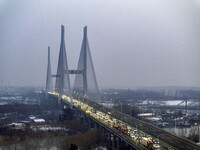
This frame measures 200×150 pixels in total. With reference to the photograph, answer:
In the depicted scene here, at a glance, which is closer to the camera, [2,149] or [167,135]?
[167,135]

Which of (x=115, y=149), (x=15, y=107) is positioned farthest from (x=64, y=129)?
(x=15, y=107)

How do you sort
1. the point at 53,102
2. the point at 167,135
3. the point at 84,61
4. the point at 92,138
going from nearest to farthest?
the point at 167,135, the point at 92,138, the point at 84,61, the point at 53,102

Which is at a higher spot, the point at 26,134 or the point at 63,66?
the point at 63,66

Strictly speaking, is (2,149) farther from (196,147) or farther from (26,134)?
(196,147)

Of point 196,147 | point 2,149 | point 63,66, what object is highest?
point 63,66

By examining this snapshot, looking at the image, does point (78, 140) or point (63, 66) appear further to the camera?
point (63, 66)

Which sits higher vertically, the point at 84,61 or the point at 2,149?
the point at 84,61

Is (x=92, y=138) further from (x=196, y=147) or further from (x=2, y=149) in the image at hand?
(x=196, y=147)

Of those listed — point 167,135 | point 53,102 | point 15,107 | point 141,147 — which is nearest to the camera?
point 141,147

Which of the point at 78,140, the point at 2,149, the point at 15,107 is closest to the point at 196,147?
the point at 78,140
